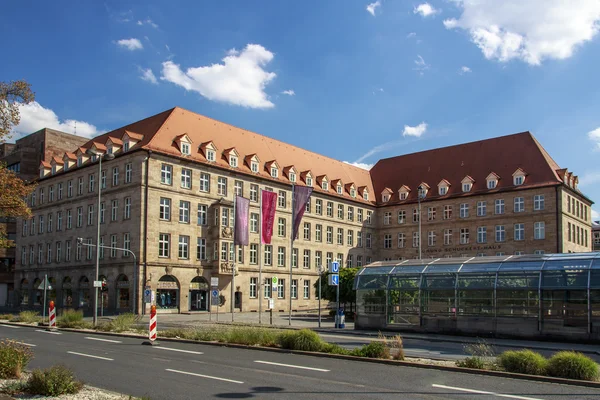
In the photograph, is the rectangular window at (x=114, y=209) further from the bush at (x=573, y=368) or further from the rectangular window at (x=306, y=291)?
the bush at (x=573, y=368)

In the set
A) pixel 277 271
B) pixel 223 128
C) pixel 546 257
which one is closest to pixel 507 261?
pixel 546 257

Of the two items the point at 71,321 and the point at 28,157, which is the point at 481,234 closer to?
the point at 71,321

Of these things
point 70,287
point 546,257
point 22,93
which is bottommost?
point 70,287

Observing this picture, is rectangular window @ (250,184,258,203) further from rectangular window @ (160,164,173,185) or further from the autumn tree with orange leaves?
the autumn tree with orange leaves

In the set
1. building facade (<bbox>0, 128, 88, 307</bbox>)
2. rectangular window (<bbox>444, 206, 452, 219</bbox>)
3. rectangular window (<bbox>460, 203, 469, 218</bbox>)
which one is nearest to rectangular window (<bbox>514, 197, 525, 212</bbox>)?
rectangular window (<bbox>460, 203, 469, 218</bbox>)

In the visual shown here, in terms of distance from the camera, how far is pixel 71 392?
10320mm

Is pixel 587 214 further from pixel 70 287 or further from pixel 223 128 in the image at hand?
pixel 70 287

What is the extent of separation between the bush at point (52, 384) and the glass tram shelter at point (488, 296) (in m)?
20.4

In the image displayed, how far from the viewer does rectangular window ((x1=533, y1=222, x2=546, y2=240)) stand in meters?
59.7

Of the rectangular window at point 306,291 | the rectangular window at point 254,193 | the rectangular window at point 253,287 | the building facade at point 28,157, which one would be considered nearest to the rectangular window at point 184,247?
the rectangular window at point 253,287

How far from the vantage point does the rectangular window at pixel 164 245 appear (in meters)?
49.9

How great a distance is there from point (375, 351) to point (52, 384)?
30.3 ft

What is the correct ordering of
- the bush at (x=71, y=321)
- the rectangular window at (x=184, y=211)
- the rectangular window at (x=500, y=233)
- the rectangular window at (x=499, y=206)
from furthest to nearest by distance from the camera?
1. the rectangular window at (x=499, y=206)
2. the rectangular window at (x=500, y=233)
3. the rectangular window at (x=184, y=211)
4. the bush at (x=71, y=321)

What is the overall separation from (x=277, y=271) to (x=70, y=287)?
19.6m
